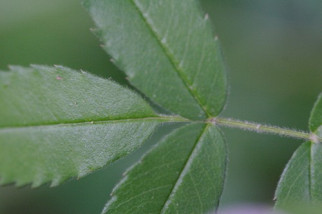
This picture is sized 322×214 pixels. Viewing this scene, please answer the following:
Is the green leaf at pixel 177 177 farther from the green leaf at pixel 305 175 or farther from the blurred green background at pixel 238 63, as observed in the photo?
the blurred green background at pixel 238 63

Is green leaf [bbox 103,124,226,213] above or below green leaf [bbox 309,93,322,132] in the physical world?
below

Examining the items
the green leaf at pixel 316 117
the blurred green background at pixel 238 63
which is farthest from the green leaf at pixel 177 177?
the blurred green background at pixel 238 63

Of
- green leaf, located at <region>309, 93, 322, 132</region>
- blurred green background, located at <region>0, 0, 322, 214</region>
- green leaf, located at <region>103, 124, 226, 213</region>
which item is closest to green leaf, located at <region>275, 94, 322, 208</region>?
green leaf, located at <region>309, 93, 322, 132</region>

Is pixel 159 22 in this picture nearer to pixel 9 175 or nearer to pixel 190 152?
pixel 190 152

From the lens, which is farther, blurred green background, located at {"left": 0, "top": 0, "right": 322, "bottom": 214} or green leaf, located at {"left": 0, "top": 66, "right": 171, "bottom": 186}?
blurred green background, located at {"left": 0, "top": 0, "right": 322, "bottom": 214}

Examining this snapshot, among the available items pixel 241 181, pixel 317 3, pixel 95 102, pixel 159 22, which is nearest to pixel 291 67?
pixel 317 3

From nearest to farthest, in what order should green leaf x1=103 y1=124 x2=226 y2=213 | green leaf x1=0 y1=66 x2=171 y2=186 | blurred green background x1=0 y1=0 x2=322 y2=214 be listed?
green leaf x1=0 y1=66 x2=171 y2=186 < green leaf x1=103 y1=124 x2=226 y2=213 < blurred green background x1=0 y1=0 x2=322 y2=214

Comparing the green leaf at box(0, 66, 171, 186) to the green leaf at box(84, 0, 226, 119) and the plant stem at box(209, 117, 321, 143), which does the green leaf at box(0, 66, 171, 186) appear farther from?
the plant stem at box(209, 117, 321, 143)
